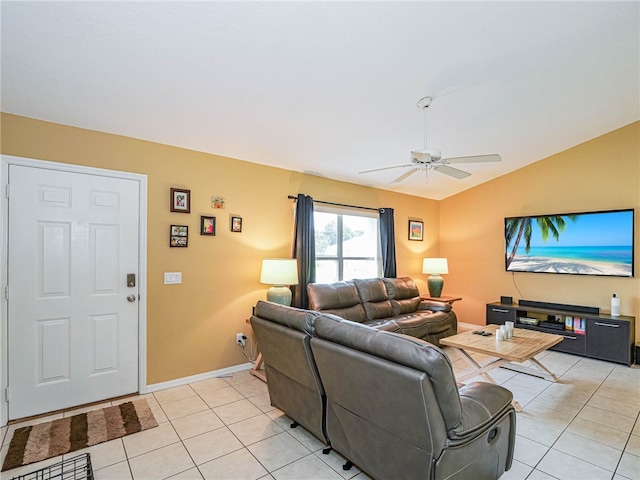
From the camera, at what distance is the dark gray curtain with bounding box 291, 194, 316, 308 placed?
4.30 m

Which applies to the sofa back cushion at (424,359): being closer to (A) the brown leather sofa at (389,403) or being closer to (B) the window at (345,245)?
(A) the brown leather sofa at (389,403)

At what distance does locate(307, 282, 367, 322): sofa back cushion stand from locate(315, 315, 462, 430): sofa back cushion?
2.34 metres

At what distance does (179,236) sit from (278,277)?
1.14 meters

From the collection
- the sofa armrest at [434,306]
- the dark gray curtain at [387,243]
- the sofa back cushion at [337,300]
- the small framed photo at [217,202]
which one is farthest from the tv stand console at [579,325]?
the small framed photo at [217,202]

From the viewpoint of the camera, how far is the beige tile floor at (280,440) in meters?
2.12

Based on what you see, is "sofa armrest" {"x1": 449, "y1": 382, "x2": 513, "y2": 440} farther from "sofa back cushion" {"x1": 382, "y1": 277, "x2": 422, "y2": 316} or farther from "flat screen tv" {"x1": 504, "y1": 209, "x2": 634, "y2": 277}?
"flat screen tv" {"x1": 504, "y1": 209, "x2": 634, "y2": 277}

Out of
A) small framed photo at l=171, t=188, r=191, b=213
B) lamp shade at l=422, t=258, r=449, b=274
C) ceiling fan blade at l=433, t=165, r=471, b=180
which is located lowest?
lamp shade at l=422, t=258, r=449, b=274

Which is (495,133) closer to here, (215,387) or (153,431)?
(215,387)

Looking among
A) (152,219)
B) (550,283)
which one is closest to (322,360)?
(152,219)

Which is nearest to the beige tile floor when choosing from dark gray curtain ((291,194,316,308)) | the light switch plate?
the light switch plate

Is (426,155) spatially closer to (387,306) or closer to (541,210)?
(387,306)

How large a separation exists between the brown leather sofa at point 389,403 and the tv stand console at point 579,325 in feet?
10.5

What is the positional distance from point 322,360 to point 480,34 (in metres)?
2.48

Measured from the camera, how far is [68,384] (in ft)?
9.66
